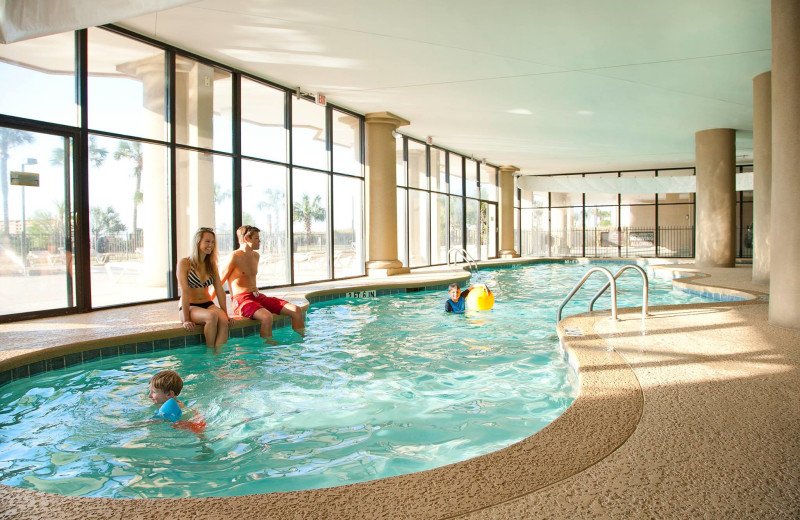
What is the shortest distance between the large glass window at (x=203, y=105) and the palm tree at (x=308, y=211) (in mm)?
1843

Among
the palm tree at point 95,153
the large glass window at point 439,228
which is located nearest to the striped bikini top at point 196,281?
the palm tree at point 95,153

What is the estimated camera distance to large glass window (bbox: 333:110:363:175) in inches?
408

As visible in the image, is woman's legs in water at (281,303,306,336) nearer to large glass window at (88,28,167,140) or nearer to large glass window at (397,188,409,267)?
large glass window at (88,28,167,140)

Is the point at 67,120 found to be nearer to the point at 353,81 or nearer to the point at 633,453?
the point at 353,81

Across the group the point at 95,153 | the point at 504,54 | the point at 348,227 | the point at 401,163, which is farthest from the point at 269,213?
the point at 401,163

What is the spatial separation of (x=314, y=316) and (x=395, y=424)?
386 cm

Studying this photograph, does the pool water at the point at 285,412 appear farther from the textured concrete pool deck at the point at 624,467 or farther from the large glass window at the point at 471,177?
the large glass window at the point at 471,177

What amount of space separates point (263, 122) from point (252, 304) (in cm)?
426

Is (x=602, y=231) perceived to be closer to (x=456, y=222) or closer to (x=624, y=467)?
(x=456, y=222)

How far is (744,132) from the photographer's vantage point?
42.0 ft

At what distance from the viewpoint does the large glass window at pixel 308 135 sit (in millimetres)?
9281

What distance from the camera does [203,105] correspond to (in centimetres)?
758

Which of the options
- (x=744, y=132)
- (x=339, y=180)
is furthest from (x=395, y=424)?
(x=744, y=132)

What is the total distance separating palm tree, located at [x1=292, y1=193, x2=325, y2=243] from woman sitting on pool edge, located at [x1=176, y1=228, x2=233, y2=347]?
14.4 ft
